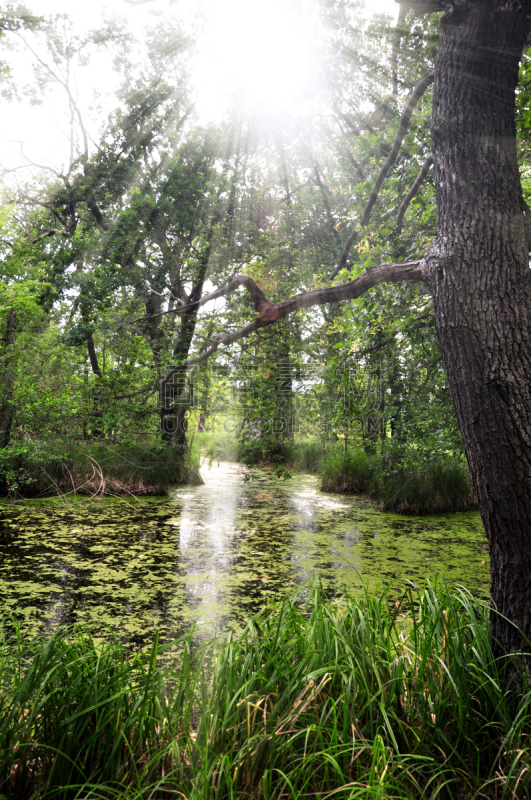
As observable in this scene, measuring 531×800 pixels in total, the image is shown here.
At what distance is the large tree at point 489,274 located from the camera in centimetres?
142

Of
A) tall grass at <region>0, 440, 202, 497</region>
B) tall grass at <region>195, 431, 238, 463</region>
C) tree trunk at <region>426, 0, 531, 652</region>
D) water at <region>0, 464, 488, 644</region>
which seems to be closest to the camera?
tree trunk at <region>426, 0, 531, 652</region>

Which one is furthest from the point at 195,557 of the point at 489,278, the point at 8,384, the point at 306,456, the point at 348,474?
the point at 306,456

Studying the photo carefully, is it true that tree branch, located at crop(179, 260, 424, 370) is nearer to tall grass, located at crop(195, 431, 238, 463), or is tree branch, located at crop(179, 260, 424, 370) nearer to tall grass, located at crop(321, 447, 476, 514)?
tall grass, located at crop(321, 447, 476, 514)

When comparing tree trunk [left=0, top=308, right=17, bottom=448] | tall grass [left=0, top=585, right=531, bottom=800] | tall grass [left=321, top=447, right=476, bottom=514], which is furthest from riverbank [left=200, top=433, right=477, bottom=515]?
tall grass [left=0, top=585, right=531, bottom=800]

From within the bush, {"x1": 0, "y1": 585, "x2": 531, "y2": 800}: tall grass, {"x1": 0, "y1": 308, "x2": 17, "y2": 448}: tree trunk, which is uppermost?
{"x1": 0, "y1": 308, "x2": 17, "y2": 448}: tree trunk

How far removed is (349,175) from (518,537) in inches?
314

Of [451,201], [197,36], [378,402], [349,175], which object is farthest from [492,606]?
[197,36]

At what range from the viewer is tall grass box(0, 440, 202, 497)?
5.20m

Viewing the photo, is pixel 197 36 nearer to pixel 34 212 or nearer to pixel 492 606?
pixel 34 212

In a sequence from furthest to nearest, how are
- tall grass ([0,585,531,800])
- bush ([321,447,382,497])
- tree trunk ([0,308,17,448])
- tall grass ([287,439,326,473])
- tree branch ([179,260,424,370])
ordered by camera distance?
tall grass ([287,439,326,473]) → bush ([321,447,382,497]) → tree trunk ([0,308,17,448]) → tree branch ([179,260,424,370]) → tall grass ([0,585,531,800])

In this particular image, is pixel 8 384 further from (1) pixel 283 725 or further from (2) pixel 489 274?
(2) pixel 489 274

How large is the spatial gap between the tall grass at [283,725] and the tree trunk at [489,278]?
0.91 ft

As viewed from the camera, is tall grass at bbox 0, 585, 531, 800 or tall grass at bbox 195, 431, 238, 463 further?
tall grass at bbox 195, 431, 238, 463

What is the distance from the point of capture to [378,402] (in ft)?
19.0
